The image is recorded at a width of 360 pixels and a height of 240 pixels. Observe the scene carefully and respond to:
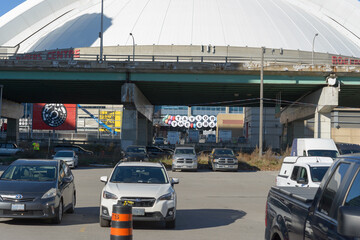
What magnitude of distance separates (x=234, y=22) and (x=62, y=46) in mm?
24202

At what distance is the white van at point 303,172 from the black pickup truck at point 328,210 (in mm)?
7425

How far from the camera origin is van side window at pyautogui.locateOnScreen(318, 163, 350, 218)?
14.8 ft

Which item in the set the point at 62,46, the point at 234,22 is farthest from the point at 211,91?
the point at 62,46

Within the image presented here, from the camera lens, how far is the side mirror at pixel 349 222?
329 cm

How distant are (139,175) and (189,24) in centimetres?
5619

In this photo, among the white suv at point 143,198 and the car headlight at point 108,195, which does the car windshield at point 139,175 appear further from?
the car headlight at point 108,195

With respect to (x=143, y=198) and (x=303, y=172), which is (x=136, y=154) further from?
(x=143, y=198)

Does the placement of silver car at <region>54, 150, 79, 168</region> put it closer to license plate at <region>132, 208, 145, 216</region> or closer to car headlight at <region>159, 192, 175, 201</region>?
car headlight at <region>159, 192, 175, 201</region>

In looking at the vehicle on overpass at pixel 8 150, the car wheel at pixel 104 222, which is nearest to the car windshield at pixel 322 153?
the car wheel at pixel 104 222

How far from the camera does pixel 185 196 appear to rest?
63.4 feet

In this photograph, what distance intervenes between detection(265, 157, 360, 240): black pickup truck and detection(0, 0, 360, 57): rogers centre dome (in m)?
58.0

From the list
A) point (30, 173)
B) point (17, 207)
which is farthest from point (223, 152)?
point (17, 207)

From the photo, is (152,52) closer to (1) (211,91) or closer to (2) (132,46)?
(2) (132,46)

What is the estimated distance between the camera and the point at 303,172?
15484 mm
